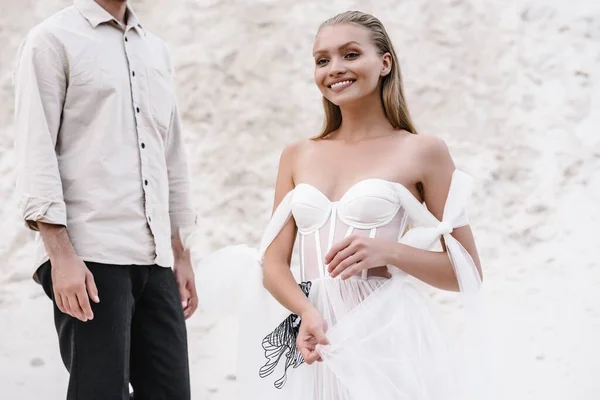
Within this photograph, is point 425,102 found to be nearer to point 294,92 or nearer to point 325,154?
point 294,92

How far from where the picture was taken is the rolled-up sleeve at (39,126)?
1.63 meters

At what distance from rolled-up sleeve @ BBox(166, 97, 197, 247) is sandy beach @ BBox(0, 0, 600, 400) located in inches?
→ 67.4

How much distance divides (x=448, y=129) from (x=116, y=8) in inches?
109

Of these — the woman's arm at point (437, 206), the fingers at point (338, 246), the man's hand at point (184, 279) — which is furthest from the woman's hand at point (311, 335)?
the man's hand at point (184, 279)

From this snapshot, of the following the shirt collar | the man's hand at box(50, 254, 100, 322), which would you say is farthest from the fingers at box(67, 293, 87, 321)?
the shirt collar

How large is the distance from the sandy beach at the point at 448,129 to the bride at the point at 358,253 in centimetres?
209

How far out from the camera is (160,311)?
6.25 feet

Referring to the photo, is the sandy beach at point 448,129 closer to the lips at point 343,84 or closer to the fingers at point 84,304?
the fingers at point 84,304

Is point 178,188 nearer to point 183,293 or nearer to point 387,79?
point 183,293

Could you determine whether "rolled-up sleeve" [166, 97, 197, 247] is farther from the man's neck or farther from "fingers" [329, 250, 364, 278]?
"fingers" [329, 250, 364, 278]

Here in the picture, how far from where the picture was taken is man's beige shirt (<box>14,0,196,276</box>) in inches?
65.9

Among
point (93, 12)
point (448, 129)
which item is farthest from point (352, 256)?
point (448, 129)

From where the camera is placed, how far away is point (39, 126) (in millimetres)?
1674

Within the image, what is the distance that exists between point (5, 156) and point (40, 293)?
2.76ft
